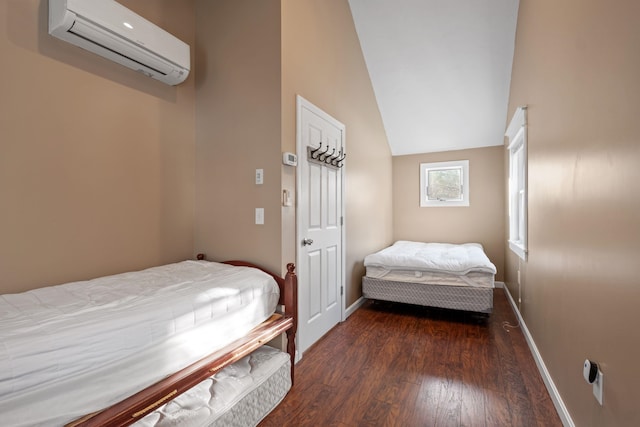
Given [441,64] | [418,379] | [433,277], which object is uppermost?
[441,64]

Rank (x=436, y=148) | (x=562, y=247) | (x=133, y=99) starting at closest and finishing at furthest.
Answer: (x=562, y=247), (x=133, y=99), (x=436, y=148)

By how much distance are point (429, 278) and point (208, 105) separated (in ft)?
9.19

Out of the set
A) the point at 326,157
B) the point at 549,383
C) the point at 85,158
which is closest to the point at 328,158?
the point at 326,157

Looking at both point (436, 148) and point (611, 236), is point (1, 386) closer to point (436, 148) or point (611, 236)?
point (611, 236)

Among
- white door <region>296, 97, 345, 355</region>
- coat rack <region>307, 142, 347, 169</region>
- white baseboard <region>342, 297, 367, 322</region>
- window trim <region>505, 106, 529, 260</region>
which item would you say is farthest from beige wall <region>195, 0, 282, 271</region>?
window trim <region>505, 106, 529, 260</region>

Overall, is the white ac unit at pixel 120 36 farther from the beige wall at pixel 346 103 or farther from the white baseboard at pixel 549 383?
the white baseboard at pixel 549 383

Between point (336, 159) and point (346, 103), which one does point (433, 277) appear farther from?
point (346, 103)

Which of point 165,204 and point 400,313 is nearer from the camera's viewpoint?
point 165,204

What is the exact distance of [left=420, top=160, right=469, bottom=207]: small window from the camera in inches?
204

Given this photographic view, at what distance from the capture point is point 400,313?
3582mm

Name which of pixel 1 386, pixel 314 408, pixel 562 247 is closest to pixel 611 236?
pixel 562 247

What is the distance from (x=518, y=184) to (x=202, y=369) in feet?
11.7

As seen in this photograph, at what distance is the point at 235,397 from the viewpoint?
158cm

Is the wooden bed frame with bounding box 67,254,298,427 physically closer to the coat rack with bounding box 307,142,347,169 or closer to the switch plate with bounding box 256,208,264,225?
the switch plate with bounding box 256,208,264,225
